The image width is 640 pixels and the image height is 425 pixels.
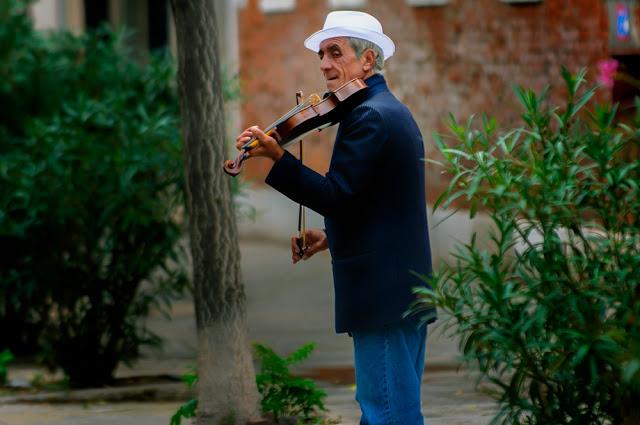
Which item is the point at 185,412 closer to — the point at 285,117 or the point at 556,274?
the point at 285,117

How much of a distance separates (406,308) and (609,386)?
3.02ft

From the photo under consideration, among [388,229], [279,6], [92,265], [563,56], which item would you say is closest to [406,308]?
[388,229]

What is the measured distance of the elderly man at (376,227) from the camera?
5.29 meters

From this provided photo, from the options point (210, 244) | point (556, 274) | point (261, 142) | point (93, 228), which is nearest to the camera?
point (556, 274)

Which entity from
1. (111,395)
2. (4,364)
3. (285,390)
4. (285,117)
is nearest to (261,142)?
(285,117)

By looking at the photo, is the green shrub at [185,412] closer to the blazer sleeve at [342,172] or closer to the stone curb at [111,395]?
the stone curb at [111,395]

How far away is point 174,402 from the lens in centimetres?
842

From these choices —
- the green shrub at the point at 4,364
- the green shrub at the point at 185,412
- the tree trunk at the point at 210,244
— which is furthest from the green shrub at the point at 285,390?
the green shrub at the point at 4,364

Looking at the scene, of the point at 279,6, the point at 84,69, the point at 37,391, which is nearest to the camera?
the point at 37,391

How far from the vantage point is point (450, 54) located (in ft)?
52.6

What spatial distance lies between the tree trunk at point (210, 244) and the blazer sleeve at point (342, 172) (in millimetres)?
1630

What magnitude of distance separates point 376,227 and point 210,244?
1.65m

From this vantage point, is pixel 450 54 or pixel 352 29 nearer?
pixel 352 29

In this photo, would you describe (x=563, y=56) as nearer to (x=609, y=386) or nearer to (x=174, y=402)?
(x=174, y=402)
